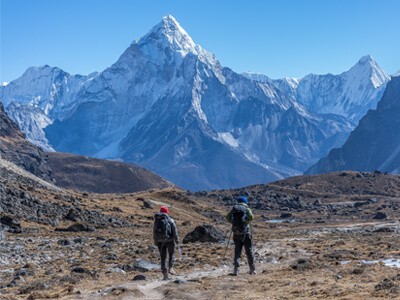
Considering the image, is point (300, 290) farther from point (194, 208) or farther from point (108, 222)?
point (194, 208)

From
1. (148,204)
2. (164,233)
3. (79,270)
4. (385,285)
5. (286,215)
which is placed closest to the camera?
(385,285)

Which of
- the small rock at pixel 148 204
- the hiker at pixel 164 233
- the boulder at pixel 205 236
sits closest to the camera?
the hiker at pixel 164 233

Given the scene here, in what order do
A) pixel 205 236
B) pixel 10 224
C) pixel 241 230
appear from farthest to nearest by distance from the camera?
→ pixel 10 224 → pixel 205 236 → pixel 241 230

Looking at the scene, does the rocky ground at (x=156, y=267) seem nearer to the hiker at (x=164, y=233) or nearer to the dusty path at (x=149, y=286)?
the dusty path at (x=149, y=286)

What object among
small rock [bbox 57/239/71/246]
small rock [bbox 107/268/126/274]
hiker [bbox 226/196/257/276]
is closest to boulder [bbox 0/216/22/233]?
small rock [bbox 57/239/71/246]

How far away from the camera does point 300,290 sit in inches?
769

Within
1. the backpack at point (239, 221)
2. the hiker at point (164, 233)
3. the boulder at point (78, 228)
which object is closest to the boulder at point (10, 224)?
the boulder at point (78, 228)

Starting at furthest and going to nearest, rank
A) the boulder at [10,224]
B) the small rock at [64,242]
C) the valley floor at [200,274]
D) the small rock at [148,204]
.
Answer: the small rock at [148,204], the boulder at [10,224], the small rock at [64,242], the valley floor at [200,274]

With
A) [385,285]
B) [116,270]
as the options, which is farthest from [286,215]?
[385,285]

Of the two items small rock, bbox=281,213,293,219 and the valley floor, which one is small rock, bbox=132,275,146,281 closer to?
the valley floor

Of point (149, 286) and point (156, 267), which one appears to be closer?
point (149, 286)

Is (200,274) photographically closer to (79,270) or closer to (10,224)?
(79,270)

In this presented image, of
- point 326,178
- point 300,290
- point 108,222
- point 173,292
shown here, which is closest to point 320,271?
point 300,290

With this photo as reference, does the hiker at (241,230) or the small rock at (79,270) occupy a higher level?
the hiker at (241,230)
